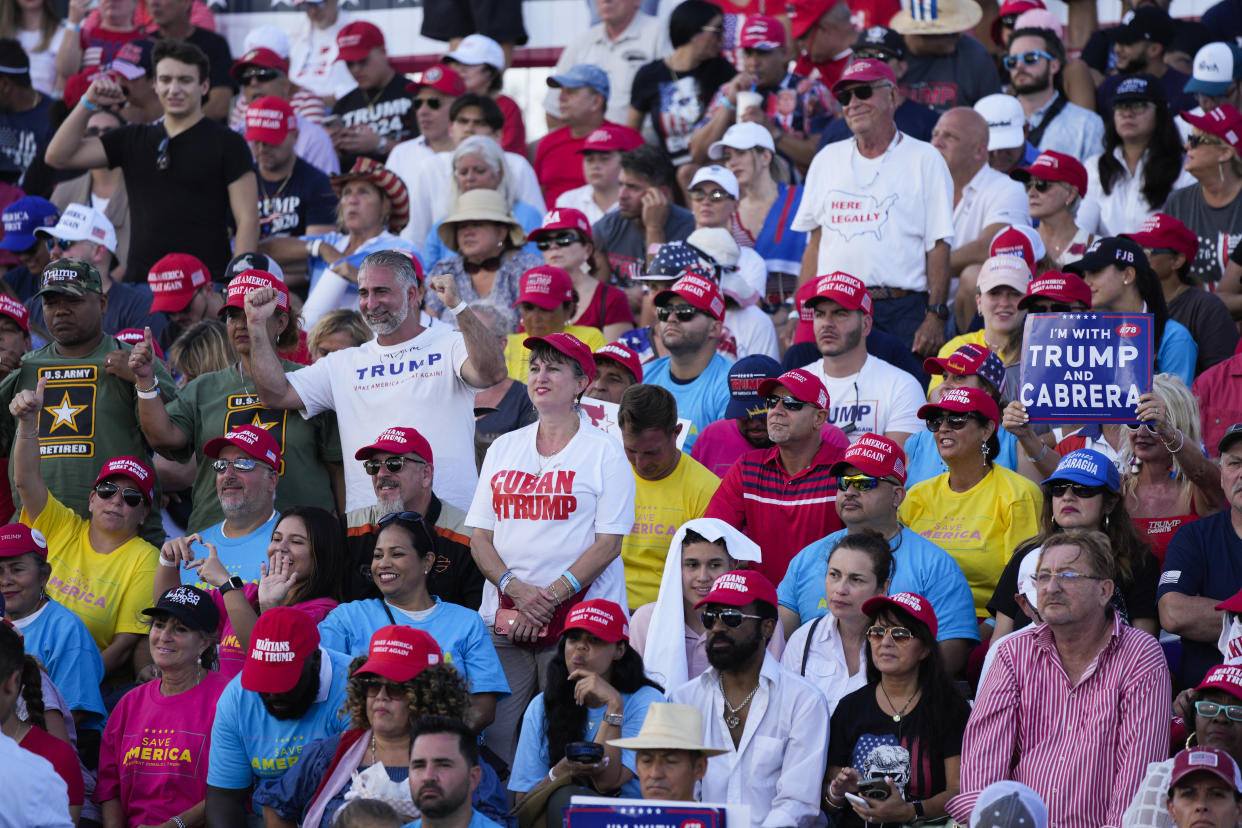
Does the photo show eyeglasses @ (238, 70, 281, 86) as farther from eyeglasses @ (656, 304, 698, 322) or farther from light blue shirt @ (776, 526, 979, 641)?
light blue shirt @ (776, 526, 979, 641)

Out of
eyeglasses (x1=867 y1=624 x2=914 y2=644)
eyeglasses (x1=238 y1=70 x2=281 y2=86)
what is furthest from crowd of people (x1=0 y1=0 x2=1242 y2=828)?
eyeglasses (x1=238 y1=70 x2=281 y2=86)

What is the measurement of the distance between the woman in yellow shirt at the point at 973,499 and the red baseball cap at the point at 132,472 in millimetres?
3786

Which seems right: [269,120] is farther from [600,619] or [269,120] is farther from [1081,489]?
[1081,489]

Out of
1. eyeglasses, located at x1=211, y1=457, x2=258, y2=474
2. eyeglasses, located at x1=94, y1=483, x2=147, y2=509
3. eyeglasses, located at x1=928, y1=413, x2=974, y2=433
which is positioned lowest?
eyeglasses, located at x1=94, y1=483, x2=147, y2=509

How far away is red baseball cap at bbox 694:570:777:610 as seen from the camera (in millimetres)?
7480

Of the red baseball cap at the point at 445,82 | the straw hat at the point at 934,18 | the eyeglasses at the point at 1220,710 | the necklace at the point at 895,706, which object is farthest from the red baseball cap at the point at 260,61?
the eyeglasses at the point at 1220,710

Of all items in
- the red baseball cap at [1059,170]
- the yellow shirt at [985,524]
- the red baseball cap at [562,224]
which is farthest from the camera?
the red baseball cap at [562,224]

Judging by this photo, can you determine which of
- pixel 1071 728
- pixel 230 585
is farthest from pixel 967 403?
pixel 230 585

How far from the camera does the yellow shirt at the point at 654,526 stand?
8.80 metres

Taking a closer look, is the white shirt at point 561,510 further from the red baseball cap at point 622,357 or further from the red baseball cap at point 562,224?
the red baseball cap at point 562,224

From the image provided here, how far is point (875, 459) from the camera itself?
8.12 meters

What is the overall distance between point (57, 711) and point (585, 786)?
238 cm

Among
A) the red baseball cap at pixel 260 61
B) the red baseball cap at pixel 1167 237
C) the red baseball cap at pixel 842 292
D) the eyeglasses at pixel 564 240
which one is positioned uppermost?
the red baseball cap at pixel 260 61

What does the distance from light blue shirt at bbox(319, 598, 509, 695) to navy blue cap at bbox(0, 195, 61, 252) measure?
4.85m
